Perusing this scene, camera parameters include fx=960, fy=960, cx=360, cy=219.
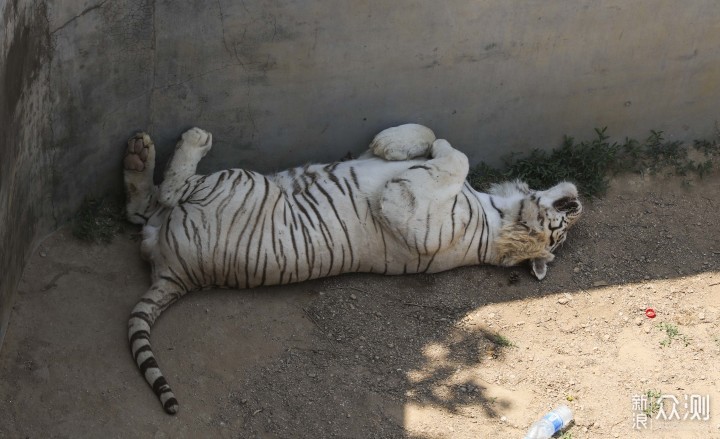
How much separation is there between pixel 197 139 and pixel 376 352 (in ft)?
4.54

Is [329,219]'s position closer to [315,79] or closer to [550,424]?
[315,79]

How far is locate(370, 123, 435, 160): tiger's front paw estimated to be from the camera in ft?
16.6

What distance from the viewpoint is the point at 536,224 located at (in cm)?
514

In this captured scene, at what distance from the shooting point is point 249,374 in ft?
14.5

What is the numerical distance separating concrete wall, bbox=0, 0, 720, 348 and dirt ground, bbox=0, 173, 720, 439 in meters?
0.38

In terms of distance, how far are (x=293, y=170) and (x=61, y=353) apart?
1.56 m

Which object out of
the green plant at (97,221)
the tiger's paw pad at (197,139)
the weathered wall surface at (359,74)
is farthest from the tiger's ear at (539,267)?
the green plant at (97,221)

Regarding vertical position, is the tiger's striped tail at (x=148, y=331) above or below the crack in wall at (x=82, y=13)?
below

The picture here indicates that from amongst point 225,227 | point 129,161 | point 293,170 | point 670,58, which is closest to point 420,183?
point 293,170

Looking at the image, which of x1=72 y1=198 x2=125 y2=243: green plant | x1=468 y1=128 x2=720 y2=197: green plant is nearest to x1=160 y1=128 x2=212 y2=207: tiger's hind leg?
x1=72 y1=198 x2=125 y2=243: green plant

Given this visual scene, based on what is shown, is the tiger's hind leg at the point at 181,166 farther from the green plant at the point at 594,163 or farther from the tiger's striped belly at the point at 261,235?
the green plant at the point at 594,163

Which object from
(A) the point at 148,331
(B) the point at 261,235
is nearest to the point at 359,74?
(B) the point at 261,235

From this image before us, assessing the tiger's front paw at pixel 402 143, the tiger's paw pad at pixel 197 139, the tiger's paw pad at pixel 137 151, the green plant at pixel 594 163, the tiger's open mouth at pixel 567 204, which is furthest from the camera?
the green plant at pixel 594 163

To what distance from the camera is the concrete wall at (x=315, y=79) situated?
13.9 ft
